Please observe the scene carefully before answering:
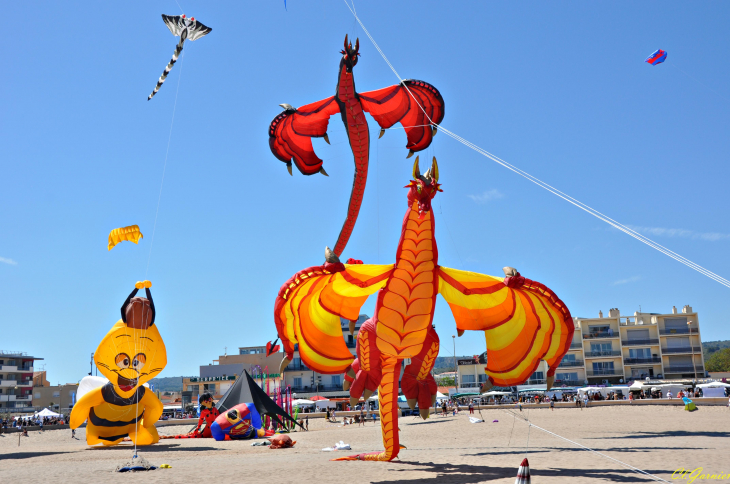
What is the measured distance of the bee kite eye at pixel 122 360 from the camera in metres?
20.0

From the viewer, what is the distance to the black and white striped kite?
45.6 feet

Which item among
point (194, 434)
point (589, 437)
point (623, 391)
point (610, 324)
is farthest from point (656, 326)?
point (194, 434)

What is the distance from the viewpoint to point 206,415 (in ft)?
88.5

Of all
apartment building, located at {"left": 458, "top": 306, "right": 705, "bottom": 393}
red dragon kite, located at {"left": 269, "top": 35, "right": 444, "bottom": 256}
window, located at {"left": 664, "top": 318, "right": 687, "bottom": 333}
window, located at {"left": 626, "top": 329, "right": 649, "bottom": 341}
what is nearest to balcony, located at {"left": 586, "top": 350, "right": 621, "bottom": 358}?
apartment building, located at {"left": 458, "top": 306, "right": 705, "bottom": 393}

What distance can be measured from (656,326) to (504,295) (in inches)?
2181

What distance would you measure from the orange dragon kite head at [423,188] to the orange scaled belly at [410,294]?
0.15 meters

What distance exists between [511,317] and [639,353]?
5477 cm

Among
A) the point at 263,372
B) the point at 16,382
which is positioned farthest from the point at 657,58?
the point at 16,382

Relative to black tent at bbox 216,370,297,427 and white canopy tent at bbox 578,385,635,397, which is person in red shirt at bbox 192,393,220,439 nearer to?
black tent at bbox 216,370,297,427

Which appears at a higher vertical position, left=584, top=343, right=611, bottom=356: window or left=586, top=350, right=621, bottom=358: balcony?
left=584, top=343, right=611, bottom=356: window

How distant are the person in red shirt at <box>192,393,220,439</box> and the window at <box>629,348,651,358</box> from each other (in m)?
48.1

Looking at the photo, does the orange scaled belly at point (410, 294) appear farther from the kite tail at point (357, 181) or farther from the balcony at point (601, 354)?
the balcony at point (601, 354)

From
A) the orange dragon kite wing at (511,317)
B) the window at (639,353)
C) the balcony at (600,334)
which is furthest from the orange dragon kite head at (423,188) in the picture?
the window at (639,353)

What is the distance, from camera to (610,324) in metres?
61.8
